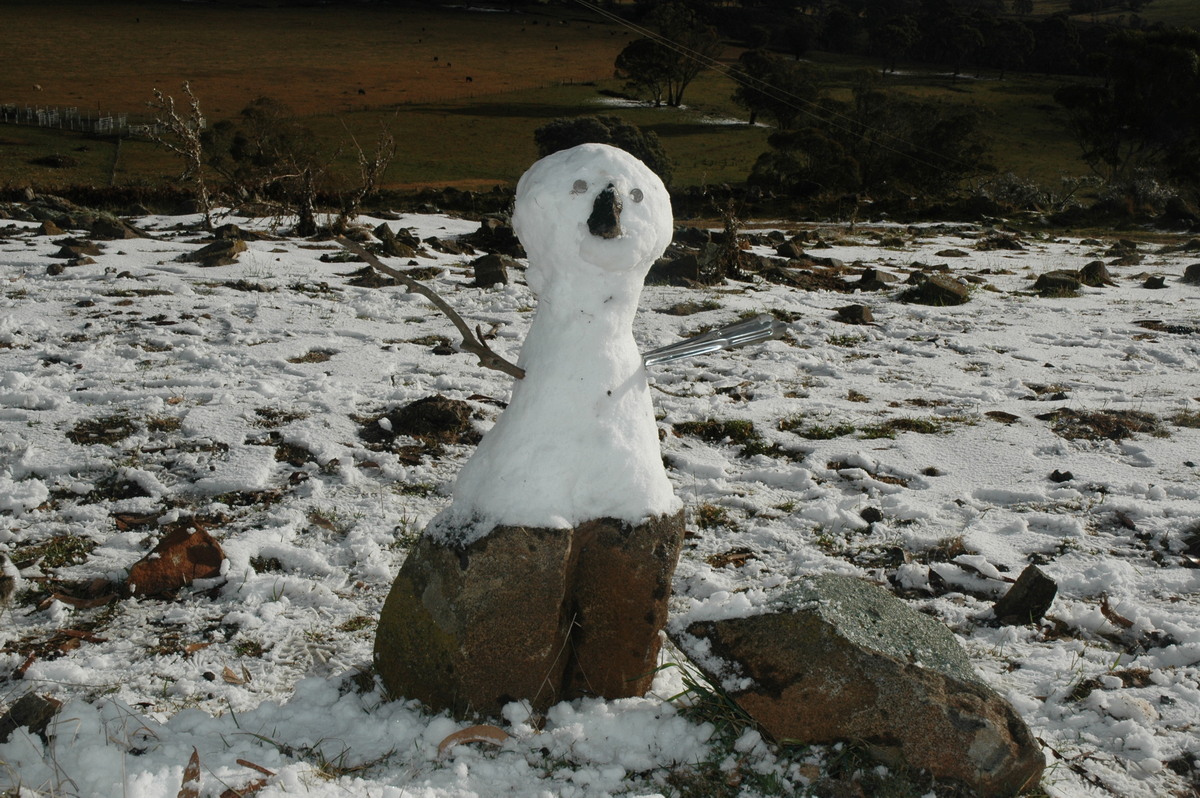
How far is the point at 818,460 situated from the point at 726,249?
576cm

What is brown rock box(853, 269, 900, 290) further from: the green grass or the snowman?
the green grass

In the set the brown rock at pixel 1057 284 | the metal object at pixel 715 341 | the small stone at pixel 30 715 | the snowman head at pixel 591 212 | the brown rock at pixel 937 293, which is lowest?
the small stone at pixel 30 715

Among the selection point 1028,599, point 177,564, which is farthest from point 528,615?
point 1028,599

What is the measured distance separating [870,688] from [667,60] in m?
49.3

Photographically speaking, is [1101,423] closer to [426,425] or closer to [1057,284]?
[426,425]

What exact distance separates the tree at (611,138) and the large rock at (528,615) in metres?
22.4

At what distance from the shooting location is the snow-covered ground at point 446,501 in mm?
2557

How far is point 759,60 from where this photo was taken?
47656 mm

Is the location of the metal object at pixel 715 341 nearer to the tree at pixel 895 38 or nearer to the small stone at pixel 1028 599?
the small stone at pixel 1028 599

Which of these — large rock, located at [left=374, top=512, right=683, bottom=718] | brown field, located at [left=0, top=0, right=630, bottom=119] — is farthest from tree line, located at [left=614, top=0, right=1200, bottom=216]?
large rock, located at [left=374, top=512, right=683, bottom=718]

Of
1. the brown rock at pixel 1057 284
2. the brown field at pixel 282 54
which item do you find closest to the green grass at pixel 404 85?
the brown field at pixel 282 54

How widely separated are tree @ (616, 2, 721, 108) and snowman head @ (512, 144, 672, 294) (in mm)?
45077

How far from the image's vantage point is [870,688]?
2488mm

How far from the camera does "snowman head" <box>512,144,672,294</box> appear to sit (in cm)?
251
